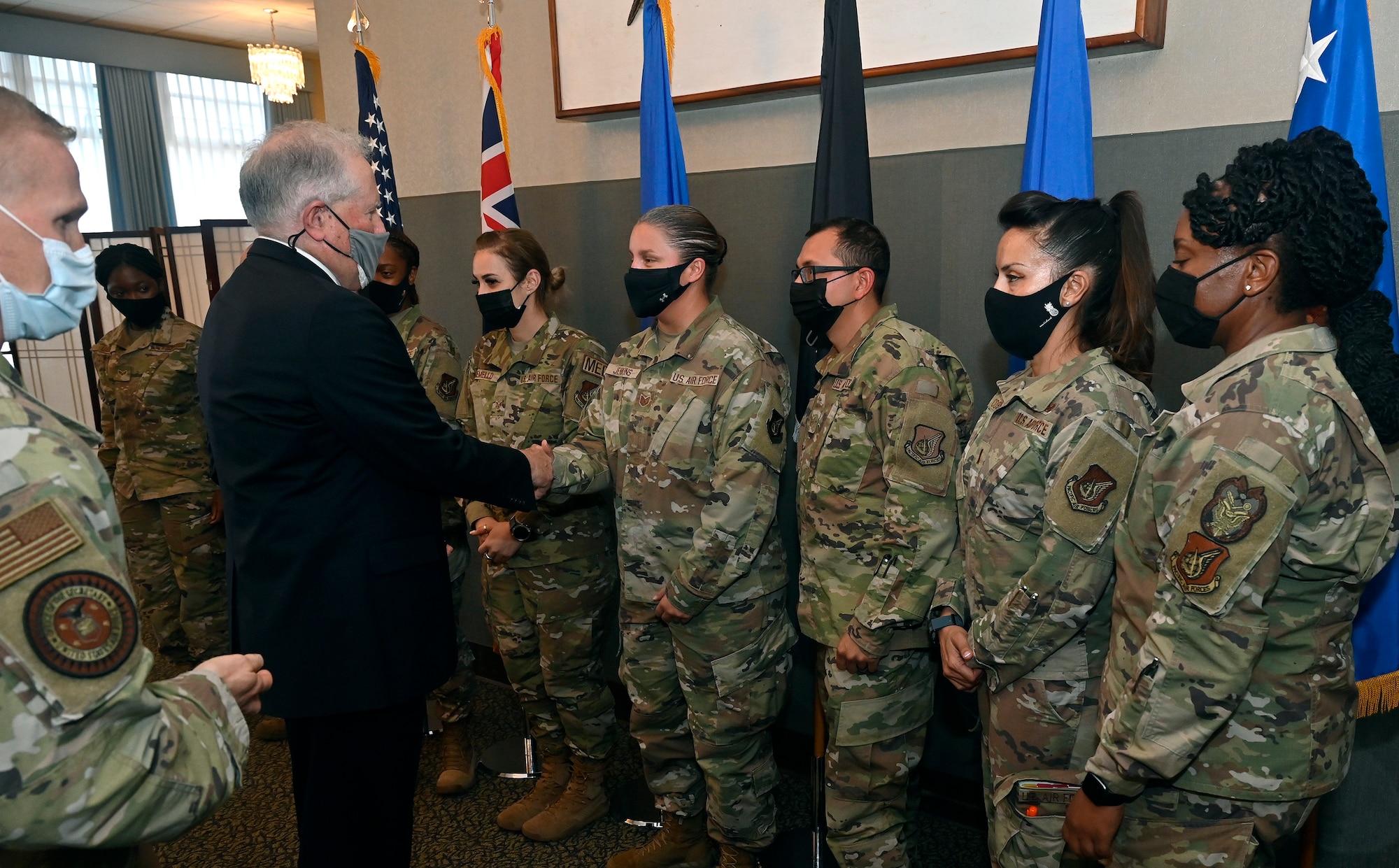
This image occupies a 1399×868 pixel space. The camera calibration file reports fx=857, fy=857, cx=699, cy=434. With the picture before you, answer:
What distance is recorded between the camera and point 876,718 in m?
2.03

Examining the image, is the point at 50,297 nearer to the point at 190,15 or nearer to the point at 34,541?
the point at 34,541

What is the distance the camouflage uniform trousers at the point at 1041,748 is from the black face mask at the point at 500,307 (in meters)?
1.84

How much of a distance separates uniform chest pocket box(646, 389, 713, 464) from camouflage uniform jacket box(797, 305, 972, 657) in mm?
270

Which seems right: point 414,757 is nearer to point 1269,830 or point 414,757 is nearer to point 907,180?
point 1269,830

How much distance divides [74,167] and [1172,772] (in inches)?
67.7

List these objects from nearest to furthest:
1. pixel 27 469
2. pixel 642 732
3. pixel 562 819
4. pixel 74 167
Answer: pixel 27 469
pixel 74 167
pixel 642 732
pixel 562 819

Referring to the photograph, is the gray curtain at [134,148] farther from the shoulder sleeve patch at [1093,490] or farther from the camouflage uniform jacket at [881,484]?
the shoulder sleeve patch at [1093,490]

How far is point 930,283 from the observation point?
2.58 metres

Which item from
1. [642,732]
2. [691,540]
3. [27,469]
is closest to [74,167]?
[27,469]

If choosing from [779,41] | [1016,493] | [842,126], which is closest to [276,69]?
[779,41]

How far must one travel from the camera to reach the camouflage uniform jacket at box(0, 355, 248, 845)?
867 millimetres

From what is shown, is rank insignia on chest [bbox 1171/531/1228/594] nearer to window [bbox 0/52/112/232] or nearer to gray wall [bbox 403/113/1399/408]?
gray wall [bbox 403/113/1399/408]

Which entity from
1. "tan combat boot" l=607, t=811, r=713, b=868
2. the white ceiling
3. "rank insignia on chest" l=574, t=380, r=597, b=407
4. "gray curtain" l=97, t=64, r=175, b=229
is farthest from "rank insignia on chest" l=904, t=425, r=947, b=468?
"gray curtain" l=97, t=64, r=175, b=229

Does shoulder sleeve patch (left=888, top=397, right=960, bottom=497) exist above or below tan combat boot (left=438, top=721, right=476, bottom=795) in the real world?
above
